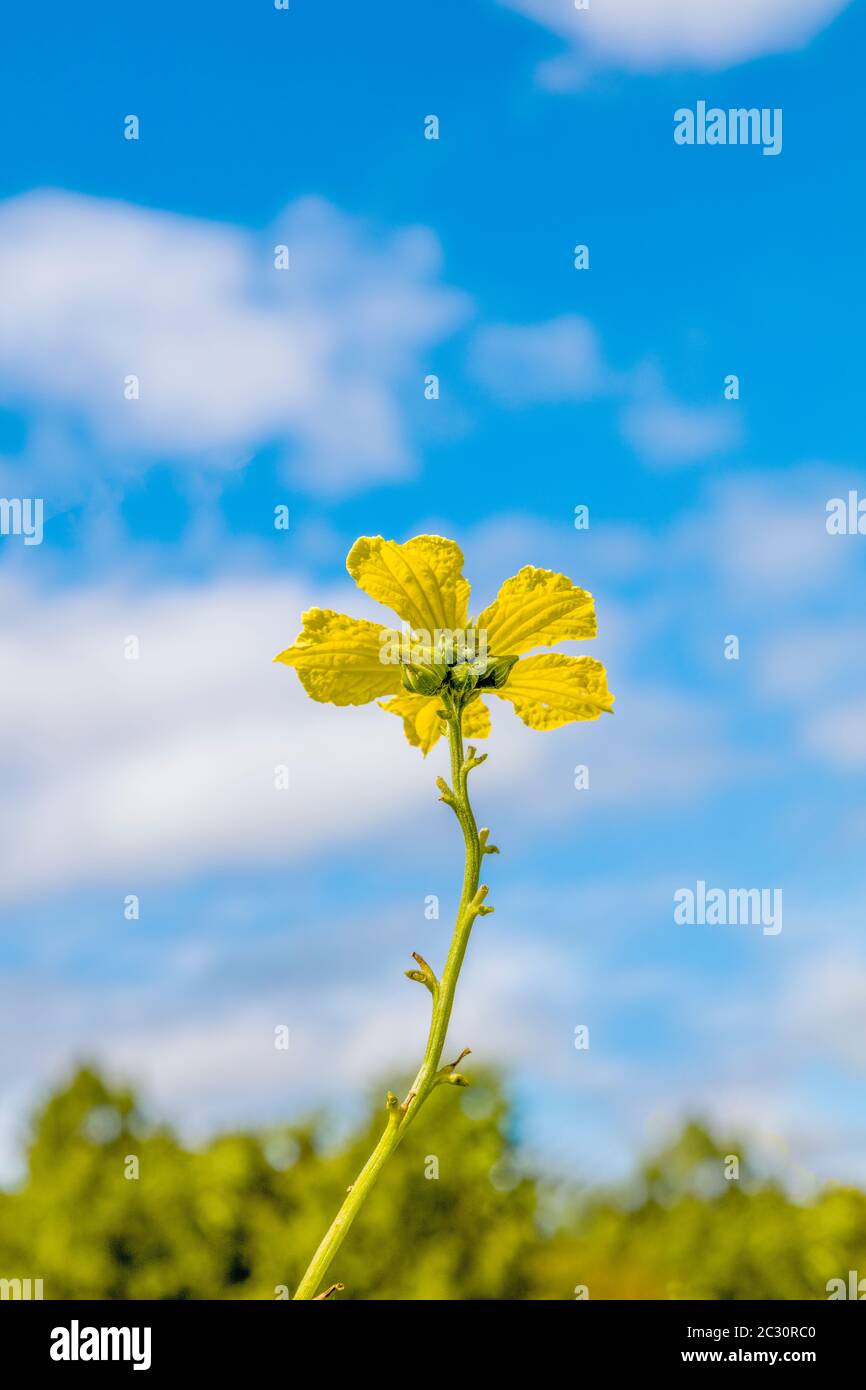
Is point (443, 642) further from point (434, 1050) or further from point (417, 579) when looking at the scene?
point (434, 1050)

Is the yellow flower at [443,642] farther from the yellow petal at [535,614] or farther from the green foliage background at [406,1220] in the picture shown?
the green foliage background at [406,1220]

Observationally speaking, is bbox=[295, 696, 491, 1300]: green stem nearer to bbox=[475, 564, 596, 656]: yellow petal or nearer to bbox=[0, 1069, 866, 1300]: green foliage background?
bbox=[475, 564, 596, 656]: yellow petal

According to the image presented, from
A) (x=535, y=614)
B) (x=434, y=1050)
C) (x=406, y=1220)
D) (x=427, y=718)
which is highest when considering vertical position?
(x=535, y=614)

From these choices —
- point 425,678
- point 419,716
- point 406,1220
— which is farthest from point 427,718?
point 406,1220

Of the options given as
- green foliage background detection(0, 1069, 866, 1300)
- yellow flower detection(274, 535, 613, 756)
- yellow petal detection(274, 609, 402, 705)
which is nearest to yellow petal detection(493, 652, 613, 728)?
yellow flower detection(274, 535, 613, 756)
